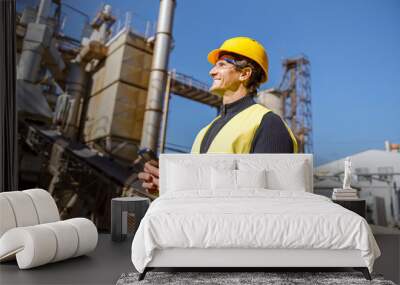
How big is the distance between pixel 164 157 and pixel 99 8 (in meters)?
3.02

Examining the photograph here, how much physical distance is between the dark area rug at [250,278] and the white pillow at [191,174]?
0.79 metres

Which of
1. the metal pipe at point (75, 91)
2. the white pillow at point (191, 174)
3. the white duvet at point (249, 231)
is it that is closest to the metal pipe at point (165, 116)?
the metal pipe at point (75, 91)

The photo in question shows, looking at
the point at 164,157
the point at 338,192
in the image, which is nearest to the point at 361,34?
the point at 338,192

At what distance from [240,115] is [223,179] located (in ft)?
1.92

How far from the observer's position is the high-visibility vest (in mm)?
2979

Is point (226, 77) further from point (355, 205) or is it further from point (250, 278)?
point (250, 278)

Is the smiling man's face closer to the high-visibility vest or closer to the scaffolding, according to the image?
the high-visibility vest

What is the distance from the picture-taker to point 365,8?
475cm

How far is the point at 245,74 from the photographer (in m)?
3.21

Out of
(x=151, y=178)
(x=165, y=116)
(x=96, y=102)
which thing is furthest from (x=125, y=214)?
(x=96, y=102)

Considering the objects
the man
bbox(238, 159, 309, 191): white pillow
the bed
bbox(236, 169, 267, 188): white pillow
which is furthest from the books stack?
the bed

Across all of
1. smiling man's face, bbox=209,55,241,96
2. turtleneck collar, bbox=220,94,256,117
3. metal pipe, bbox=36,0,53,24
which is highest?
metal pipe, bbox=36,0,53,24

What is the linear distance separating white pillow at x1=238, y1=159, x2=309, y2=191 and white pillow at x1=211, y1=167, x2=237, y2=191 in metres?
0.15

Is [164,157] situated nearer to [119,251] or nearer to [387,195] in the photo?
[119,251]
